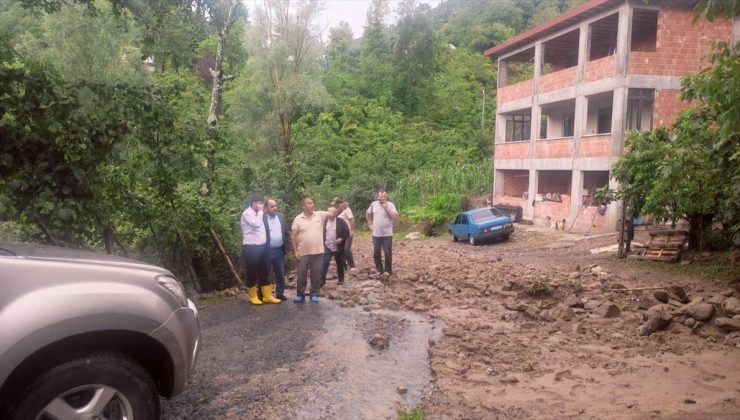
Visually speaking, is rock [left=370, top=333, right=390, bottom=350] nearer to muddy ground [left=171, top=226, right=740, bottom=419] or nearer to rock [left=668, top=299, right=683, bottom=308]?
muddy ground [left=171, top=226, right=740, bottom=419]

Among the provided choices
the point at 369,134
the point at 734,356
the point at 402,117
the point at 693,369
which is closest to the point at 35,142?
the point at 693,369

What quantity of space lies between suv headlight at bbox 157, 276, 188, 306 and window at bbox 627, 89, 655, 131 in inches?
785

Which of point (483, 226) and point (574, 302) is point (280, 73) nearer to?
point (483, 226)

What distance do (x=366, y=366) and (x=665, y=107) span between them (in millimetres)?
18753

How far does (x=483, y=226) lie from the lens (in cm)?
2125

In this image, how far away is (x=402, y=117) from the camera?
156ft

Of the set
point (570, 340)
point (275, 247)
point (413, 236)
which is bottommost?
point (413, 236)

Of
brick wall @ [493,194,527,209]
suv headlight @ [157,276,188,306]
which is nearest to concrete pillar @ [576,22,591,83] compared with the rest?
brick wall @ [493,194,527,209]

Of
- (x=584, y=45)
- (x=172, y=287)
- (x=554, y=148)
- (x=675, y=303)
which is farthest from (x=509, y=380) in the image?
(x=554, y=148)

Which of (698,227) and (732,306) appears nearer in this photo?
(732,306)

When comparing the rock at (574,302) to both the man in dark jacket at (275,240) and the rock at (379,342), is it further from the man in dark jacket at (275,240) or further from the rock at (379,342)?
the man in dark jacket at (275,240)

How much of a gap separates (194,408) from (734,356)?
249 inches

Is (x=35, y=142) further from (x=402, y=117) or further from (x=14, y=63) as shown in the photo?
(x=402, y=117)

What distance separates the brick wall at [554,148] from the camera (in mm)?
23078
